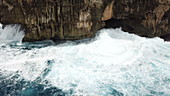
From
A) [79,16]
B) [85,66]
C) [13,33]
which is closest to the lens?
[85,66]

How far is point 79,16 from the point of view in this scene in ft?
54.7

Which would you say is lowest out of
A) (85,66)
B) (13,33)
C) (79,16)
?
(85,66)

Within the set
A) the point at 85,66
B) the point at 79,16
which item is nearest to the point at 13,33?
the point at 79,16

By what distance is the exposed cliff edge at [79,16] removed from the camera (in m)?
16.1

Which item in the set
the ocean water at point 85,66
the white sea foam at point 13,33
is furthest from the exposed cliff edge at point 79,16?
the ocean water at point 85,66

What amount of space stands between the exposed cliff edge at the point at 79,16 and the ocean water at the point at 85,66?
865mm

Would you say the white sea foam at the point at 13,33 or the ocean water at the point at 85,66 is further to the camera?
the white sea foam at the point at 13,33

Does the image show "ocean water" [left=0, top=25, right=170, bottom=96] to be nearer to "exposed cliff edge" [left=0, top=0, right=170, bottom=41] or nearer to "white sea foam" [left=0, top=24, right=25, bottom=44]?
"white sea foam" [left=0, top=24, right=25, bottom=44]

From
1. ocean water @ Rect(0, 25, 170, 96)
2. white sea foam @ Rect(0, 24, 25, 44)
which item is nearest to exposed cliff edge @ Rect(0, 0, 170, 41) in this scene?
white sea foam @ Rect(0, 24, 25, 44)

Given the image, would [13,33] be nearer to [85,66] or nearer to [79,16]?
[79,16]

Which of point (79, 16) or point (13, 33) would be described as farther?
point (13, 33)

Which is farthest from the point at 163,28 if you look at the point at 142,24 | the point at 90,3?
the point at 90,3

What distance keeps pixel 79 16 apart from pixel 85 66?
465cm

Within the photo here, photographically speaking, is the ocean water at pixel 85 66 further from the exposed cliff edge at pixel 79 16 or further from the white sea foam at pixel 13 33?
the exposed cliff edge at pixel 79 16
